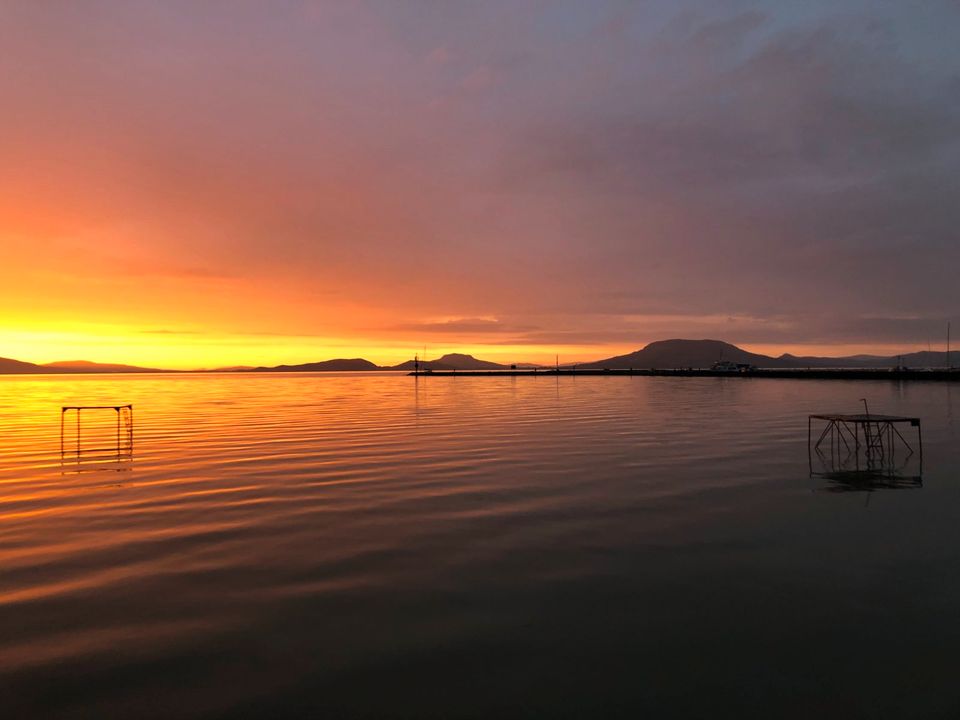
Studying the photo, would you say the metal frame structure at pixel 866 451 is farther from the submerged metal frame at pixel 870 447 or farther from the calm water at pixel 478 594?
the calm water at pixel 478 594

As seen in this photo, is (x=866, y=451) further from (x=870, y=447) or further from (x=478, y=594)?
(x=478, y=594)

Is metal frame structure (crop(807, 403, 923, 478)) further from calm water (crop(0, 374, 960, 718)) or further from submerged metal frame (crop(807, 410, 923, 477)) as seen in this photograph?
calm water (crop(0, 374, 960, 718))

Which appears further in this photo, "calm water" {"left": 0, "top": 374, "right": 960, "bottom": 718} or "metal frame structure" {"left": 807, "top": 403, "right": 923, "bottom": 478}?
"metal frame structure" {"left": 807, "top": 403, "right": 923, "bottom": 478}

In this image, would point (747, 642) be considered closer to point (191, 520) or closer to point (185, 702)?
point (185, 702)

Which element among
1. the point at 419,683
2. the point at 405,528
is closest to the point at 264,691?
the point at 419,683

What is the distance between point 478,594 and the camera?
32.8ft

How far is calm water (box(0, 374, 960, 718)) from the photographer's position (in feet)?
22.9

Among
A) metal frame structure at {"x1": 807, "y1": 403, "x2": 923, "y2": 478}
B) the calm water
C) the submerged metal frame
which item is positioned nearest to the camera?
the calm water

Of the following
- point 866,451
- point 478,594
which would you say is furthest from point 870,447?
point 478,594

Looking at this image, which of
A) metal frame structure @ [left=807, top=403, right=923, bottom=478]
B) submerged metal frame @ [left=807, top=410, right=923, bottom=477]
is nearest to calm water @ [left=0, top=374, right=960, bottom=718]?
metal frame structure @ [left=807, top=403, right=923, bottom=478]

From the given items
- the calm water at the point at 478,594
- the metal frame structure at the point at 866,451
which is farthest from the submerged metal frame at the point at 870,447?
the calm water at the point at 478,594

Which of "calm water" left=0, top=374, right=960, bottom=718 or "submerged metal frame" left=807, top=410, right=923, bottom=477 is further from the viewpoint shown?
"submerged metal frame" left=807, top=410, right=923, bottom=477

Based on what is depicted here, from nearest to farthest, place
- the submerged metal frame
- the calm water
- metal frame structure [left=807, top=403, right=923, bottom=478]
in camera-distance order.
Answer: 1. the calm water
2. metal frame structure [left=807, top=403, right=923, bottom=478]
3. the submerged metal frame

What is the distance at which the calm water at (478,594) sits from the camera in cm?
698
